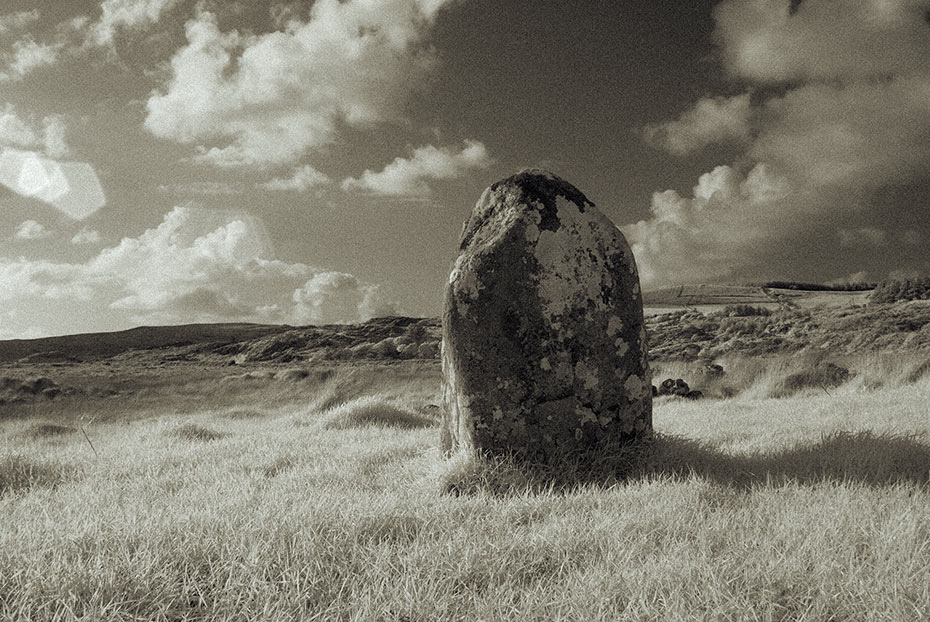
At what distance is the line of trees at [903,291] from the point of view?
32844 mm

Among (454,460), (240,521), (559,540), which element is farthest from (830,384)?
(240,521)

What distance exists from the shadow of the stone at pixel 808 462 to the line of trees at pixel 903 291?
108 ft

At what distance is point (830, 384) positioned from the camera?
1295 centimetres

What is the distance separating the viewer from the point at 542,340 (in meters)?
5.02

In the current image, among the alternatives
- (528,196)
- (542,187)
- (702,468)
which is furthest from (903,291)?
(528,196)

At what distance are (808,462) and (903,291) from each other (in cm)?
3687

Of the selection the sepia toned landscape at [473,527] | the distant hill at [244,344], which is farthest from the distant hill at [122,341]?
the sepia toned landscape at [473,527]

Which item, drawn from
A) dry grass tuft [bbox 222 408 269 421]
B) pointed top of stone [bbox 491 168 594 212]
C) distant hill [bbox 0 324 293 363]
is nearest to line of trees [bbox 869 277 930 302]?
dry grass tuft [bbox 222 408 269 421]

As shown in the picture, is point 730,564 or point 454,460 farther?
point 454,460

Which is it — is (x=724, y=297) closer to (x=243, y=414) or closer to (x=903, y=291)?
(x=903, y=291)

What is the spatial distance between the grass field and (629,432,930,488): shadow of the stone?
26 millimetres

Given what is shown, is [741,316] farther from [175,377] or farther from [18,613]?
[18,613]

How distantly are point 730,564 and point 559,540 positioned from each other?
2.74ft

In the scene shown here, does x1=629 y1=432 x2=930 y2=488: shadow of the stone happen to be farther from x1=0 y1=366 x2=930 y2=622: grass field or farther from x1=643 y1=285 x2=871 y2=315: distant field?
x1=643 y1=285 x2=871 y2=315: distant field
